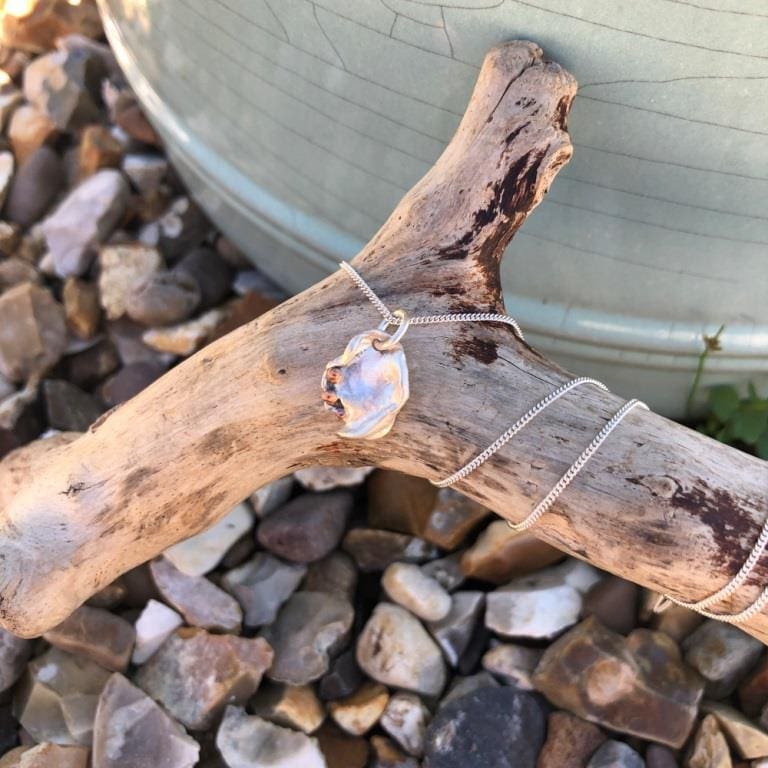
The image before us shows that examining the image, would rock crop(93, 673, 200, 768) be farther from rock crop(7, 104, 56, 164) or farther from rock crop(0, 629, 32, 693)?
rock crop(7, 104, 56, 164)

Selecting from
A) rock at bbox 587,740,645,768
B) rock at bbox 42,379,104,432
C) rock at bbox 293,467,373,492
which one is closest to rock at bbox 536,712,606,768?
rock at bbox 587,740,645,768

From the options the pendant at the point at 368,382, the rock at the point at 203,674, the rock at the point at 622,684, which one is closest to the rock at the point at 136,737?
the rock at the point at 203,674

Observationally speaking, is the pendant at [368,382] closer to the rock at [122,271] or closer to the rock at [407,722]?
the rock at [407,722]

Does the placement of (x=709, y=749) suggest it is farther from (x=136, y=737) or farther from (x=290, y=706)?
(x=136, y=737)

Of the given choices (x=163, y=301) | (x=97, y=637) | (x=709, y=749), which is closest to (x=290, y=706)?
(x=97, y=637)

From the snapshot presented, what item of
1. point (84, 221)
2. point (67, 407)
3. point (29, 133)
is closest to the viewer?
point (67, 407)

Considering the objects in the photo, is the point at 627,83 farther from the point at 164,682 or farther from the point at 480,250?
the point at 164,682

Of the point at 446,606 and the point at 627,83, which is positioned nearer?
the point at 627,83

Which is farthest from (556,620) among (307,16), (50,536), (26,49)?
(26,49)
